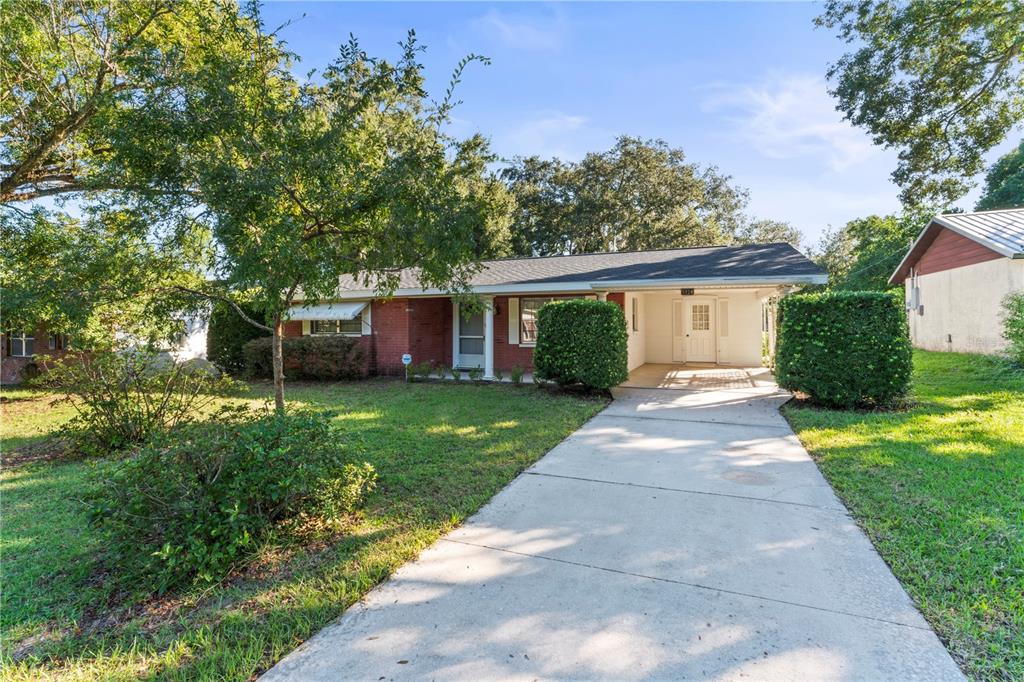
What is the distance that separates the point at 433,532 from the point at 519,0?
8.06m

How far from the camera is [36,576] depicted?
333 centimetres

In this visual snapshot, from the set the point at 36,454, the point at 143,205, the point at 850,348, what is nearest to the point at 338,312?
the point at 36,454

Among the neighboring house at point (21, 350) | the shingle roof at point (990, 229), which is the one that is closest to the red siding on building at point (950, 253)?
the shingle roof at point (990, 229)

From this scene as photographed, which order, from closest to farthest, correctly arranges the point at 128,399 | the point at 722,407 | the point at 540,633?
the point at 540,633
the point at 128,399
the point at 722,407

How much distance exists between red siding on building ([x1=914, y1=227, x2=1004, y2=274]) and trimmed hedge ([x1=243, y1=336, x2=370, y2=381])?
17.2 meters

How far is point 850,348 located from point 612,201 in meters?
22.6

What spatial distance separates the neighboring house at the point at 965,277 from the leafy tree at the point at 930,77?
2.26m

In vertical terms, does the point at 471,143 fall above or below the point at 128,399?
above

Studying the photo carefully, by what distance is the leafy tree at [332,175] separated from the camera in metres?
3.28

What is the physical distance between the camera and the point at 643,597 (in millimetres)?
2936

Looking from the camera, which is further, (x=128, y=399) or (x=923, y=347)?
(x=923, y=347)

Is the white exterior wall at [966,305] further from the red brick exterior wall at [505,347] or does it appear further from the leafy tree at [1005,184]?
the leafy tree at [1005,184]

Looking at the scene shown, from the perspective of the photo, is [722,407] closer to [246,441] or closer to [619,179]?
[246,441]

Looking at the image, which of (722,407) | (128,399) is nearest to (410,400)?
(128,399)
